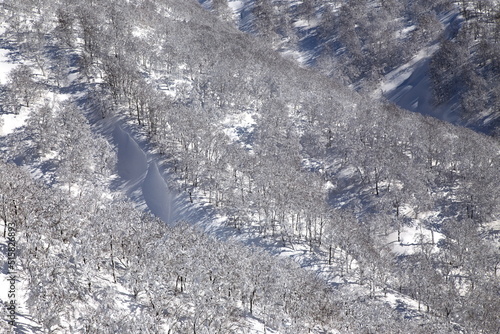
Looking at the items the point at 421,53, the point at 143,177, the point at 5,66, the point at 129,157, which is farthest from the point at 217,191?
the point at 421,53

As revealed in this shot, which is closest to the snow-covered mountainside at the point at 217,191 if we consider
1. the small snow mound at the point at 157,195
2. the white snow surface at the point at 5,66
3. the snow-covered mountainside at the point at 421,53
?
the small snow mound at the point at 157,195

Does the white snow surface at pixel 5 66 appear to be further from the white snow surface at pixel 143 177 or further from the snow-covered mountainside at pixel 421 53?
the snow-covered mountainside at pixel 421 53

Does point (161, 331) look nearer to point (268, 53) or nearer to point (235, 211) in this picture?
point (235, 211)

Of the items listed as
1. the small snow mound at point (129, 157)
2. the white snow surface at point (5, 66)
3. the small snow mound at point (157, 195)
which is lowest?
the small snow mound at point (157, 195)

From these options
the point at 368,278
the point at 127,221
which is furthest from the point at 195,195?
the point at 368,278

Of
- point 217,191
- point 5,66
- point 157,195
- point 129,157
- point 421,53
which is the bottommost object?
point 157,195

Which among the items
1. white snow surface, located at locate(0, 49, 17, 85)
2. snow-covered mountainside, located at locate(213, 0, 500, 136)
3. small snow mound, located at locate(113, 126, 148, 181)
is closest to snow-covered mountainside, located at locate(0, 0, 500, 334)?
small snow mound, located at locate(113, 126, 148, 181)

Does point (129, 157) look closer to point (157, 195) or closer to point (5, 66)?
point (157, 195)

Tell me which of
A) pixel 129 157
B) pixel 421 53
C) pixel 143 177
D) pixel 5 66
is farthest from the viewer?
pixel 421 53
